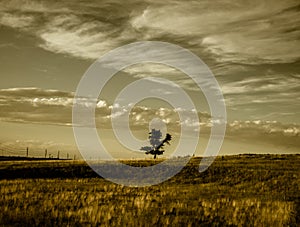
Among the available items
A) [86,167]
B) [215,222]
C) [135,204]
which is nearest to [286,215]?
[215,222]

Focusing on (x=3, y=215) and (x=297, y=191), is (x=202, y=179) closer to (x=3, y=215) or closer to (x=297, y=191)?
(x=297, y=191)

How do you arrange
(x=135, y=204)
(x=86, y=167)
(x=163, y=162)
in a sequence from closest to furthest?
(x=135, y=204) < (x=86, y=167) < (x=163, y=162)

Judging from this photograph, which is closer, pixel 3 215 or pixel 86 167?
pixel 3 215

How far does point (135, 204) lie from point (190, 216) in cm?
348

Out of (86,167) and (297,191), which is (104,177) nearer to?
(86,167)

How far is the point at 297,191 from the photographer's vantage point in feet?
101

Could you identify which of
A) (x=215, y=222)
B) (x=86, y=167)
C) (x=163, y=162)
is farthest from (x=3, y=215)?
(x=163, y=162)

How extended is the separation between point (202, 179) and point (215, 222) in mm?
24543

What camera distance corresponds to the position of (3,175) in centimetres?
3909

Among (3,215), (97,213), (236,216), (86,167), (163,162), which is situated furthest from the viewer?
(163,162)

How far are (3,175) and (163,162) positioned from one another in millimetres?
18177

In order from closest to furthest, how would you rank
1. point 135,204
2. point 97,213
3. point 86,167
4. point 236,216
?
point 97,213, point 236,216, point 135,204, point 86,167

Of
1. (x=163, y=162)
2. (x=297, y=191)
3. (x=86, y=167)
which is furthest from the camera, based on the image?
(x=163, y=162)

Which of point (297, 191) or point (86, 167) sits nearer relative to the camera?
Result: point (297, 191)
